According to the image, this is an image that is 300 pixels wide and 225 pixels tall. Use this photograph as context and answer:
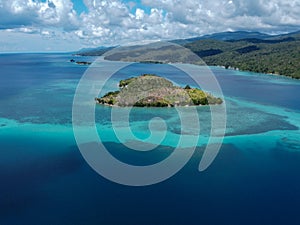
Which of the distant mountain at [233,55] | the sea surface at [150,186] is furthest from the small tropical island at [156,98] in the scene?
the distant mountain at [233,55]

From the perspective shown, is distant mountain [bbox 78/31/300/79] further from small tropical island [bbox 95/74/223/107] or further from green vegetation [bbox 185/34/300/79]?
small tropical island [bbox 95/74/223/107]

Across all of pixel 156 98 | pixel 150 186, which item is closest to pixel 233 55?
pixel 156 98

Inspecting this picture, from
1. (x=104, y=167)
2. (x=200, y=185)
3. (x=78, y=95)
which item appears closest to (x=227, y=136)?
(x=200, y=185)

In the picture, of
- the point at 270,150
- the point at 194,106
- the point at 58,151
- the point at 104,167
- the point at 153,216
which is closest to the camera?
the point at 153,216

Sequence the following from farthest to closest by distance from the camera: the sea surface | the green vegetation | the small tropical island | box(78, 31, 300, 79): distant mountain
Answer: box(78, 31, 300, 79): distant mountain → the green vegetation → the small tropical island → the sea surface

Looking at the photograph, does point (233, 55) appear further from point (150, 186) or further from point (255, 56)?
point (150, 186)

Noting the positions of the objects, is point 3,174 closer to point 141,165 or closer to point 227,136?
point 141,165

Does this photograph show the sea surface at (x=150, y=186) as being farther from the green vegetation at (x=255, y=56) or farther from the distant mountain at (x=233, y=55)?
the distant mountain at (x=233, y=55)

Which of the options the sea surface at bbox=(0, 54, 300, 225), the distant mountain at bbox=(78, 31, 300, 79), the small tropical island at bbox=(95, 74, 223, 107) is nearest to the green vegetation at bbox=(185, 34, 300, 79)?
the distant mountain at bbox=(78, 31, 300, 79)
